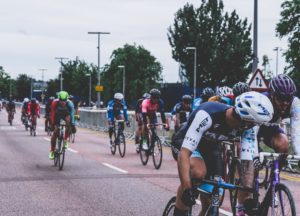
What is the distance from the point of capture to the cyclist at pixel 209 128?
14.5ft

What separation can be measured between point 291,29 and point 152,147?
44240mm

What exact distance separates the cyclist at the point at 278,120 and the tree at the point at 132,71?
103 m

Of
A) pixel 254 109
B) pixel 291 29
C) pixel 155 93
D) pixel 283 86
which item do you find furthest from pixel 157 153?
pixel 291 29

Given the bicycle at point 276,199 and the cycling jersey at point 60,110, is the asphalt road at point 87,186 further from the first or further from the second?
the bicycle at point 276,199

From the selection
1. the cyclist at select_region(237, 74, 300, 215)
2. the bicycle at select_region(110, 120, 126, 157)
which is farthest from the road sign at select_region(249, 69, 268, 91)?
the cyclist at select_region(237, 74, 300, 215)

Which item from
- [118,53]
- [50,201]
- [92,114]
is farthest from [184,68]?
[50,201]

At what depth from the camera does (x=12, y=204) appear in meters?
8.81

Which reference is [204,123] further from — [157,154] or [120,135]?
[120,135]

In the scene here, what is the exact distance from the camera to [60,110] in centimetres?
1398

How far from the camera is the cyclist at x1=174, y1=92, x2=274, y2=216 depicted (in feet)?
14.5

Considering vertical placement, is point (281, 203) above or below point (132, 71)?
below

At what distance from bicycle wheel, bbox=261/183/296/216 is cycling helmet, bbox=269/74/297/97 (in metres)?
0.79

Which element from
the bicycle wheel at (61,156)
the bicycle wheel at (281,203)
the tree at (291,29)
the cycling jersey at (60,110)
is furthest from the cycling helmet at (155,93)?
the tree at (291,29)

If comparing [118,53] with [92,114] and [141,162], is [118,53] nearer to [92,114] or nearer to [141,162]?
[92,114]
